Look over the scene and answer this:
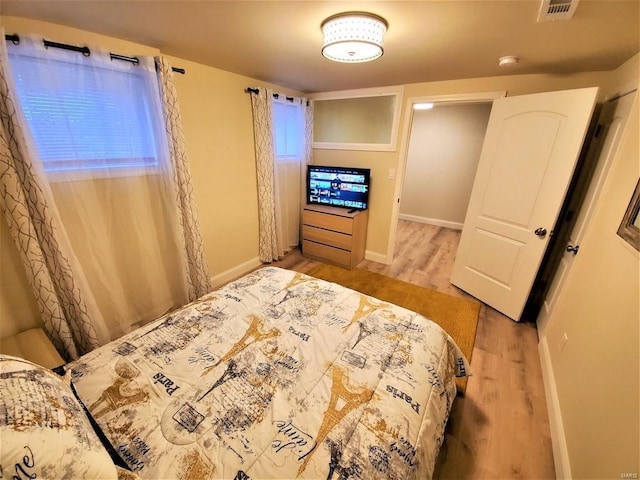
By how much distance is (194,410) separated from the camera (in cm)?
97

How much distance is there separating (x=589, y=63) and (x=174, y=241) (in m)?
3.58

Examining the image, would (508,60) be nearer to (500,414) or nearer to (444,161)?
(500,414)

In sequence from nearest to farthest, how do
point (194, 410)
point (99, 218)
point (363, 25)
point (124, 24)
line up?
point (194, 410)
point (363, 25)
point (124, 24)
point (99, 218)

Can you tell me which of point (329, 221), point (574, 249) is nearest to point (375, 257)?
point (329, 221)

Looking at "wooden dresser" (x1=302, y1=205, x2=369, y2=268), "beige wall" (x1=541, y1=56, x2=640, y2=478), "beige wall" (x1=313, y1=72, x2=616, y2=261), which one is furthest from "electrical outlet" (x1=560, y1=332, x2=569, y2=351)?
"wooden dresser" (x1=302, y1=205, x2=369, y2=268)

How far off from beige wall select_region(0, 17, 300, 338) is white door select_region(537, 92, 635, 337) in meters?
3.04

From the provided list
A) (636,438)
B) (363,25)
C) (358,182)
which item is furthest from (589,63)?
(636,438)

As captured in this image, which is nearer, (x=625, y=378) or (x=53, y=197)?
(x=625, y=378)

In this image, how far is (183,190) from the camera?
2168 mm

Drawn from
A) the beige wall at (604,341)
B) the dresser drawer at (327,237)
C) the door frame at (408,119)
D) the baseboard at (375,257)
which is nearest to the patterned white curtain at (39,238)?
the dresser drawer at (327,237)

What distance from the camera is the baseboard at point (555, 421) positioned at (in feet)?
4.12

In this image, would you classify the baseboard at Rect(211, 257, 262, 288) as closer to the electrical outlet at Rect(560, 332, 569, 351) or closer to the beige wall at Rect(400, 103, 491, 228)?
the electrical outlet at Rect(560, 332, 569, 351)

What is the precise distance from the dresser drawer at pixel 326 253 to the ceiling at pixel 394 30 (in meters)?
2.02

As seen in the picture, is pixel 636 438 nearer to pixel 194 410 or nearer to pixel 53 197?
pixel 194 410
